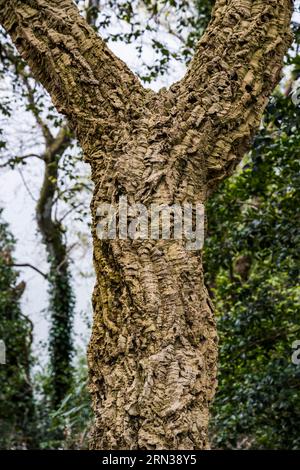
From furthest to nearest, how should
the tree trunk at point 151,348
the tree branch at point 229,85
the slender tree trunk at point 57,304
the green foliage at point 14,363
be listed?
the slender tree trunk at point 57,304 → the green foliage at point 14,363 → the tree branch at point 229,85 → the tree trunk at point 151,348

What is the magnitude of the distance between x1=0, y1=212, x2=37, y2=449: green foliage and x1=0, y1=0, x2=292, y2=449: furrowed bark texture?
25.9ft

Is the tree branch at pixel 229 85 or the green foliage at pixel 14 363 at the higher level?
the tree branch at pixel 229 85

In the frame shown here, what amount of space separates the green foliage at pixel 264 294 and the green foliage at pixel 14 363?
17.3ft

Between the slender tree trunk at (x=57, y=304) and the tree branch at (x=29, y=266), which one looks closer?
the slender tree trunk at (x=57, y=304)

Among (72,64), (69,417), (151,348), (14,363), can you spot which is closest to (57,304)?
(14,363)

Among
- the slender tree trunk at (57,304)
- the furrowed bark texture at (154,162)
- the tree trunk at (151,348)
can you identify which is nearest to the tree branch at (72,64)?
the furrowed bark texture at (154,162)

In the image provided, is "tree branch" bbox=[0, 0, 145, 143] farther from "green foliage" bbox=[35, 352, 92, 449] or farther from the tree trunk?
"green foliage" bbox=[35, 352, 92, 449]

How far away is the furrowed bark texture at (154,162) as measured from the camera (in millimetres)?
1464

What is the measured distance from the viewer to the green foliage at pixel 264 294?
143 inches

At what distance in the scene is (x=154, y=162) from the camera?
172 cm

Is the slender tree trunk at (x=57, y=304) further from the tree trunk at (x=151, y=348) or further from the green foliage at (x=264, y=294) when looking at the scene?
the tree trunk at (x=151, y=348)

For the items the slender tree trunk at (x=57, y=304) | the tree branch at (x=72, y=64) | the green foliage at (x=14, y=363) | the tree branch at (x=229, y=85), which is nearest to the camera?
the tree branch at (x=229, y=85)

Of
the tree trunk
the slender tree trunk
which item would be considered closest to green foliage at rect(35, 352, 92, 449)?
the slender tree trunk
